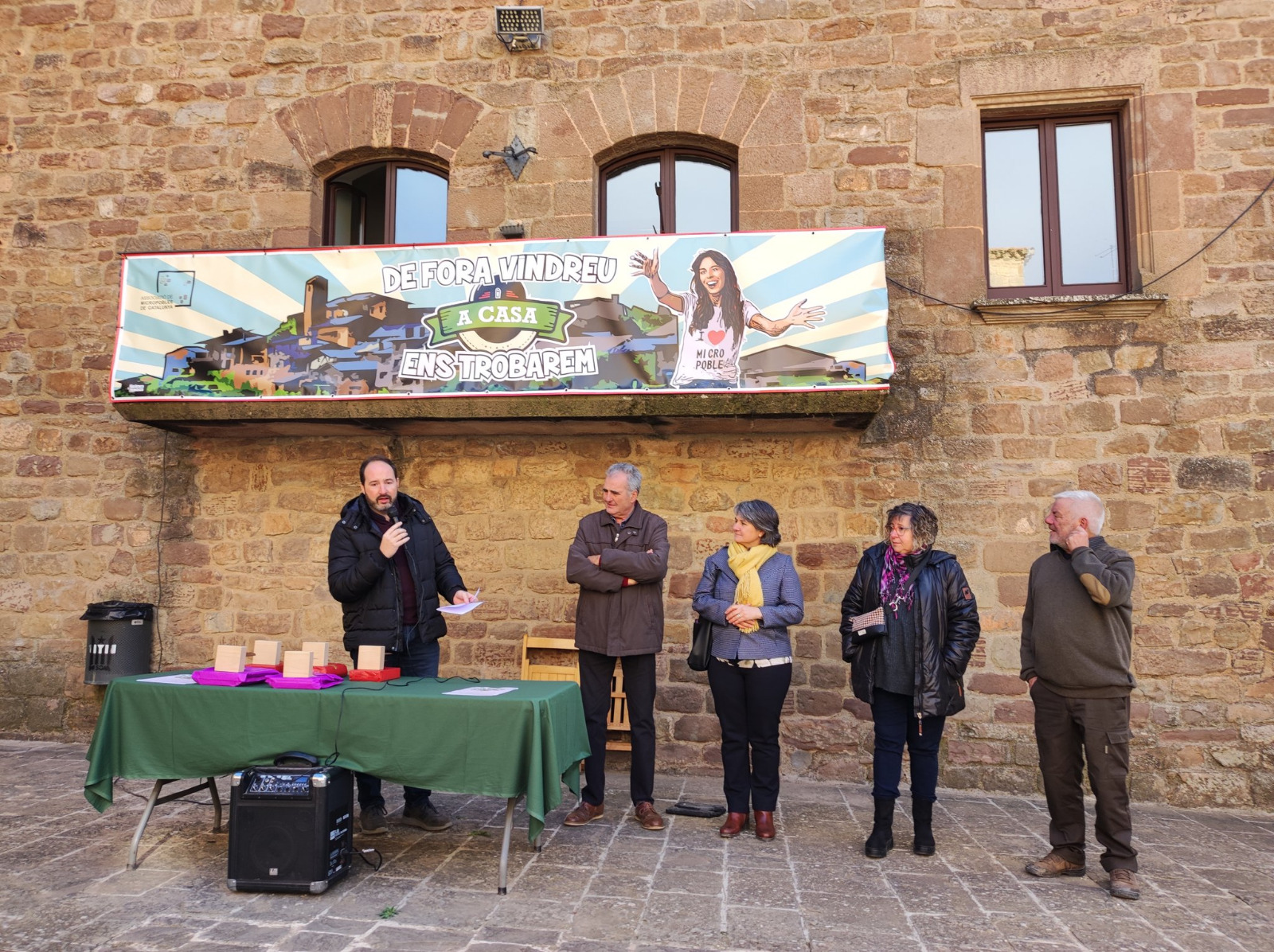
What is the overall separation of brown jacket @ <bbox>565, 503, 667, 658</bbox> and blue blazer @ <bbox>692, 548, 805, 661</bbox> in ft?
0.89

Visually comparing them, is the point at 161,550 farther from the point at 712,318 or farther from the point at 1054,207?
the point at 1054,207

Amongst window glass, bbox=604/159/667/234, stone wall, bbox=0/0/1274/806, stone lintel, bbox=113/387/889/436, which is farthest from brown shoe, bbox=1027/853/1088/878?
window glass, bbox=604/159/667/234

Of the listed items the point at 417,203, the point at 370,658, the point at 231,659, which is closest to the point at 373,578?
the point at 370,658

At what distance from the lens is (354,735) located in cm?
373

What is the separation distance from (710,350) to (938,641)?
239cm

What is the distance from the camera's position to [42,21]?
23.4ft

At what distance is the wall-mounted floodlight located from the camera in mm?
6508

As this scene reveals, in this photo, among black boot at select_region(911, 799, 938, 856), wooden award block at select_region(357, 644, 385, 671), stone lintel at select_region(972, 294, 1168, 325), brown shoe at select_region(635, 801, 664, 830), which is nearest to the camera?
wooden award block at select_region(357, 644, 385, 671)

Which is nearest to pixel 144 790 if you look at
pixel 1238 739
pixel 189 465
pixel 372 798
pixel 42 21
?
pixel 372 798

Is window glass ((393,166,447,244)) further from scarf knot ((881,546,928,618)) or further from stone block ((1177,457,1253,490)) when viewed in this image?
stone block ((1177,457,1253,490))

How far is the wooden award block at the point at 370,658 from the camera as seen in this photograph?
4.12 m

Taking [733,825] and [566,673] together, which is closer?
[733,825]

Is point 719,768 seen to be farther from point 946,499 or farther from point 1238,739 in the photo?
point 1238,739

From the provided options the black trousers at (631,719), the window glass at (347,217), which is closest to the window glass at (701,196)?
the window glass at (347,217)
